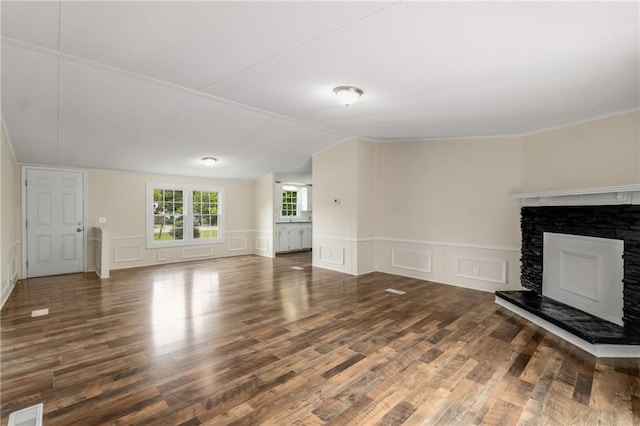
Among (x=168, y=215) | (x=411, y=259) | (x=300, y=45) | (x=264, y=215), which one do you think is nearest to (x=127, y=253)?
(x=168, y=215)

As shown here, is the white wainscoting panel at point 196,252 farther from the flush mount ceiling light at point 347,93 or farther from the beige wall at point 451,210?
the flush mount ceiling light at point 347,93

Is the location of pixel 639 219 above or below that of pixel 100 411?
above

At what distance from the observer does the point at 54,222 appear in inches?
242

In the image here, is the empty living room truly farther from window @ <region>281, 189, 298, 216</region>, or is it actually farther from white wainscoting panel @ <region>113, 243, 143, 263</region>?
window @ <region>281, 189, 298, 216</region>

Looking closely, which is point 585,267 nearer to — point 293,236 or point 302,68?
point 302,68

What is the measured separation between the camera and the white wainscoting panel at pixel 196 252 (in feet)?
25.8

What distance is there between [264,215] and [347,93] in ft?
19.4

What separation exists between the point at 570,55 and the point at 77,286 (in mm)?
7099

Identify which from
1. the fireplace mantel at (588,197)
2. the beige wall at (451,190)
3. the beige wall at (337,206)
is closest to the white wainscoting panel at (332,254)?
the beige wall at (337,206)

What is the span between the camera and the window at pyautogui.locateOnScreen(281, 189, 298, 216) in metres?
9.89

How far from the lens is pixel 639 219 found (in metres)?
3.07

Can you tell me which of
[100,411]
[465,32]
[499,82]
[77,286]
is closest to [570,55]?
[499,82]

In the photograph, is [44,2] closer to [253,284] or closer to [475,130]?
[253,284]

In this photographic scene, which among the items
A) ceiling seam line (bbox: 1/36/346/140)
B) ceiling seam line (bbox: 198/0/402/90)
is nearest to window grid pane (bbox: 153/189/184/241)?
ceiling seam line (bbox: 1/36/346/140)
